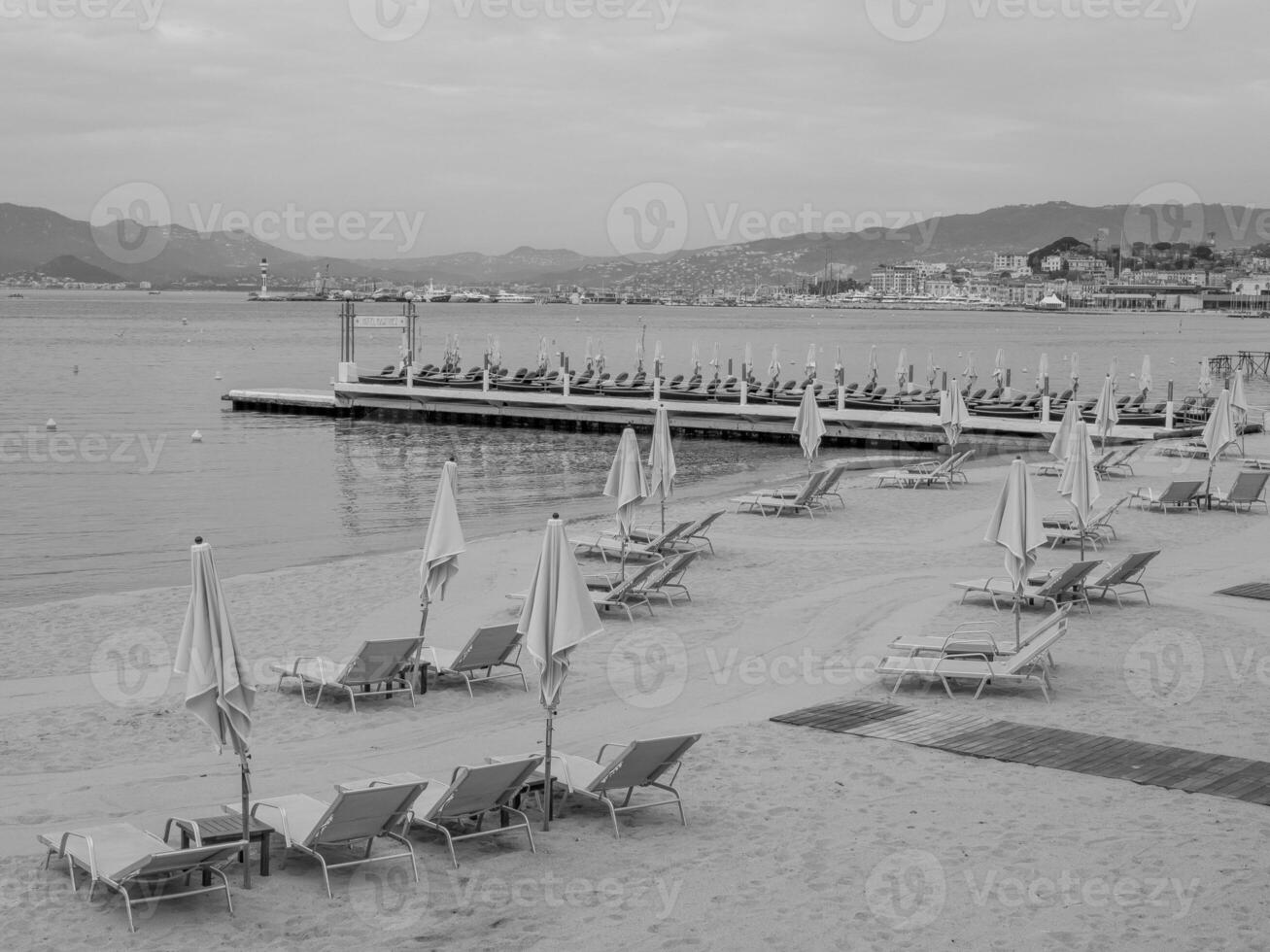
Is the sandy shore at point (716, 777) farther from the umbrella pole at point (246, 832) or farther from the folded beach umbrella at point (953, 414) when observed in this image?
the folded beach umbrella at point (953, 414)

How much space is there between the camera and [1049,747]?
30.5 ft

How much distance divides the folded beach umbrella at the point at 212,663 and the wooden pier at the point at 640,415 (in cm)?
2419

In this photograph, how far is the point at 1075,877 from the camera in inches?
277

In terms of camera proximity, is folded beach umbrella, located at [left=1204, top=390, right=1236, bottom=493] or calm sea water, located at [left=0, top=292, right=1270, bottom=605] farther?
calm sea water, located at [left=0, top=292, right=1270, bottom=605]

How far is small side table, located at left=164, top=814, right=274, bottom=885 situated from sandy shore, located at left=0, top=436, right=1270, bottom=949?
6.2 inches

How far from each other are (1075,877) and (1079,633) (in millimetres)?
6164

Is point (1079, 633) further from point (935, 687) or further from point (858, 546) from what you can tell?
point (858, 546)

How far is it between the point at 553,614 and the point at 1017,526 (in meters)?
5.17

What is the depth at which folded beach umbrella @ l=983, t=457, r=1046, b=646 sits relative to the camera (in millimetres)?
11508

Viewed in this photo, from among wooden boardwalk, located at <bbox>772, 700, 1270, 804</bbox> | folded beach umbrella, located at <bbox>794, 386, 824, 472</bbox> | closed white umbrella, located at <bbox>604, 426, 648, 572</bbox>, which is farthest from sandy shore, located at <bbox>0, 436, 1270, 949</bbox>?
folded beach umbrella, located at <bbox>794, 386, 824, 472</bbox>

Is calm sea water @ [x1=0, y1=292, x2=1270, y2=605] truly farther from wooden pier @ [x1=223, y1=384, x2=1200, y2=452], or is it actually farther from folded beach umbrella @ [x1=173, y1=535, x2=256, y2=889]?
folded beach umbrella @ [x1=173, y1=535, x2=256, y2=889]

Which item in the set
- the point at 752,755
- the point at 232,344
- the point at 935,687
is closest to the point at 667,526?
the point at 935,687

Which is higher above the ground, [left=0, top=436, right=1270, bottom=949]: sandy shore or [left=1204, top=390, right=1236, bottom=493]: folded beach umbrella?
[left=1204, top=390, right=1236, bottom=493]: folded beach umbrella

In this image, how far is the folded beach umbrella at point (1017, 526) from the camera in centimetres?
1151
